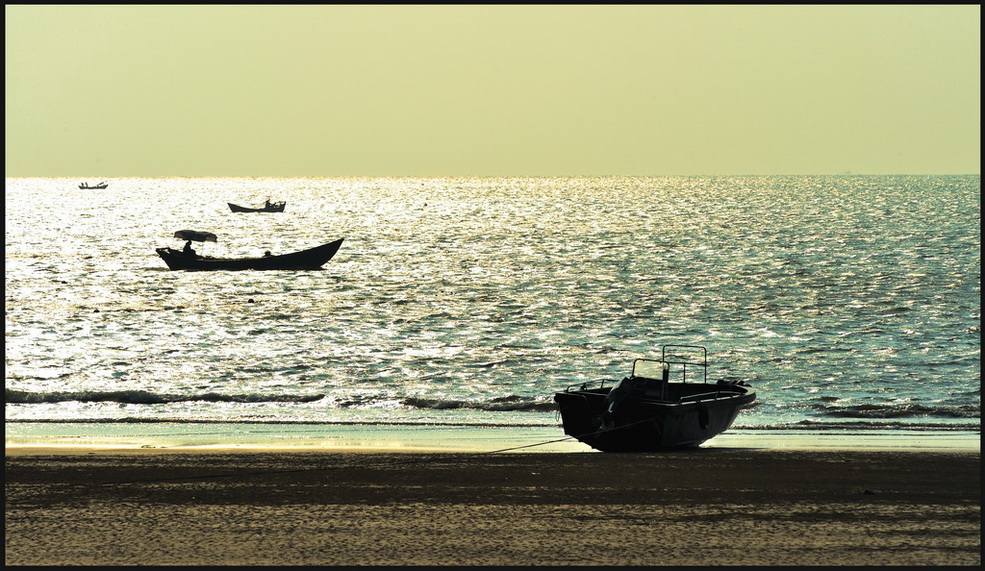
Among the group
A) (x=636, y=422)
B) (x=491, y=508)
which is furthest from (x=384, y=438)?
(x=491, y=508)

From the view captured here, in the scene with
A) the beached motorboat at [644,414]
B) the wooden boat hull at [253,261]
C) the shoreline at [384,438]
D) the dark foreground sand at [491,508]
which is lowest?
the dark foreground sand at [491,508]

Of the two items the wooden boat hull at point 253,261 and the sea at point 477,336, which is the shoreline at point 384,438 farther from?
the wooden boat hull at point 253,261

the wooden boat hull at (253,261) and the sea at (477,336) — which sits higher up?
the wooden boat hull at (253,261)

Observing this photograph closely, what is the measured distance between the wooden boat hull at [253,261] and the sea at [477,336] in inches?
51.5

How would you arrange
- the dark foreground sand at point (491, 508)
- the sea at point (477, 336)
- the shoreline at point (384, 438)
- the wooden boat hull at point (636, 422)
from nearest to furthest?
the dark foreground sand at point (491, 508), the wooden boat hull at point (636, 422), the shoreline at point (384, 438), the sea at point (477, 336)

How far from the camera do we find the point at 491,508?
13117 mm

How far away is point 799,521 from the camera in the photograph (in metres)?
12.4

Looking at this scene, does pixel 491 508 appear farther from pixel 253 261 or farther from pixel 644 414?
pixel 253 261

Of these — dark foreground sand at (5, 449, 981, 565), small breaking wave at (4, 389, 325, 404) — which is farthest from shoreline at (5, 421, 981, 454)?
small breaking wave at (4, 389, 325, 404)

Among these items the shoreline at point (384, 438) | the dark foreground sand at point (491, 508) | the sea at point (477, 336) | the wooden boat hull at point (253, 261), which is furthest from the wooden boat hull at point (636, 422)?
the wooden boat hull at point (253, 261)

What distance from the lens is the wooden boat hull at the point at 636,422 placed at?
1767 centimetres

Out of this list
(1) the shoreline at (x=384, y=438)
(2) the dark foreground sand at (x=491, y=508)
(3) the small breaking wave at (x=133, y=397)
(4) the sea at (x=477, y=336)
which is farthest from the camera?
(3) the small breaking wave at (x=133, y=397)

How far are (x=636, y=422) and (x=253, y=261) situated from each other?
61651 mm

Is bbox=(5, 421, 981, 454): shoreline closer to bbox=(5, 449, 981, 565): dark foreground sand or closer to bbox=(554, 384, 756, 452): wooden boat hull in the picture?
bbox=(554, 384, 756, 452): wooden boat hull
